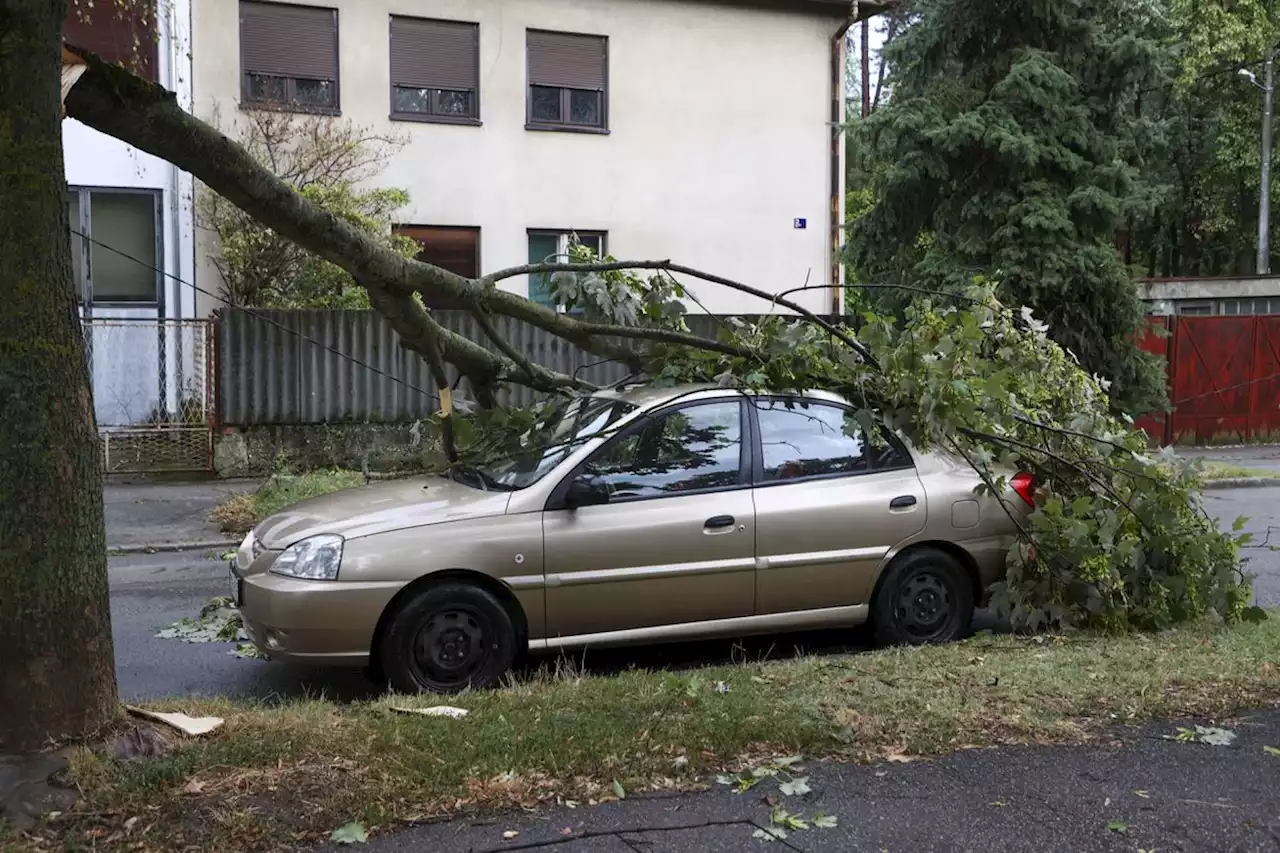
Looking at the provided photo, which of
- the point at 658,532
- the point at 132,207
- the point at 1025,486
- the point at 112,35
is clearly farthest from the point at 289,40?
the point at 1025,486

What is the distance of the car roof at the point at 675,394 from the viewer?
6.10 meters

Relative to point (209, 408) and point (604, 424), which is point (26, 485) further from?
point (209, 408)

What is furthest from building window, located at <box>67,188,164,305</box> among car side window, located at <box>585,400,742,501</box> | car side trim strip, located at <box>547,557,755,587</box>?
car side trim strip, located at <box>547,557,755,587</box>

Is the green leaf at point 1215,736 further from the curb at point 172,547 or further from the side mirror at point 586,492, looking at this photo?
the curb at point 172,547

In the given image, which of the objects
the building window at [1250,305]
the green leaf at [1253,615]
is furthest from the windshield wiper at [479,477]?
the building window at [1250,305]

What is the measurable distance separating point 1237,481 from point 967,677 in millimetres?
12043

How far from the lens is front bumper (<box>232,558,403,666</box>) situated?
5234mm

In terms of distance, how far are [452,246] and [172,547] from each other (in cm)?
809

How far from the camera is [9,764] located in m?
3.70

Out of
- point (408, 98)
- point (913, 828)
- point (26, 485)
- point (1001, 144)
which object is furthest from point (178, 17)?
point (913, 828)

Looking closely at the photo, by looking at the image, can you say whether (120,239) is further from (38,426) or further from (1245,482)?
(1245,482)

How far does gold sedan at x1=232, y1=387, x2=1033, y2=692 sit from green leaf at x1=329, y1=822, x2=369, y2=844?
1.74m

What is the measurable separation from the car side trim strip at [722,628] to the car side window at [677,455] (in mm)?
688

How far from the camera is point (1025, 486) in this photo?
6.48 metres
